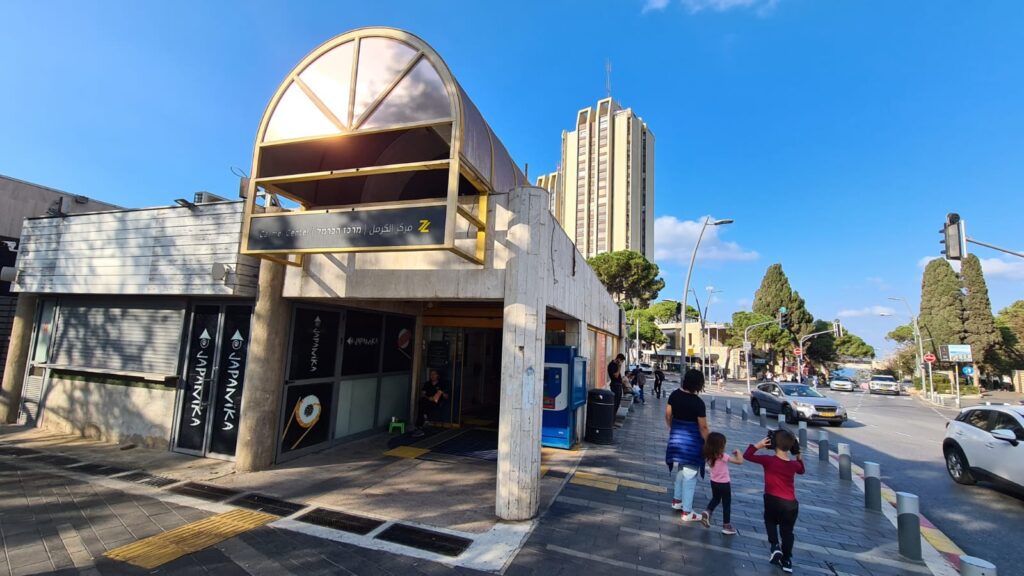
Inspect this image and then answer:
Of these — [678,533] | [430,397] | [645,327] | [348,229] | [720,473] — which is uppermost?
[645,327]

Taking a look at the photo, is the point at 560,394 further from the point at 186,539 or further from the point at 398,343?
the point at 186,539

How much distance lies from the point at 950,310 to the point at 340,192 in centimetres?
5449

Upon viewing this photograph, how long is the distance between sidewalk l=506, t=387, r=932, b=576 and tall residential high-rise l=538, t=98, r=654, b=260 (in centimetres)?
8137

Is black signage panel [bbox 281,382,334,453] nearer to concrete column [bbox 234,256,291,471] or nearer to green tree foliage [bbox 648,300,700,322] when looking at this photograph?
concrete column [bbox 234,256,291,471]

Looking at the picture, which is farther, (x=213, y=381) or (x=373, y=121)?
(x=213, y=381)

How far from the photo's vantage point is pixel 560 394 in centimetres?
845

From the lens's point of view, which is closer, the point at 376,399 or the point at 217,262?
the point at 217,262

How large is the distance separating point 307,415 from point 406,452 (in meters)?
1.86

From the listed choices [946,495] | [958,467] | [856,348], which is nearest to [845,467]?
[946,495]

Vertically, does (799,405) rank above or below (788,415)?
above

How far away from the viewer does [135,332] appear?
26.2 ft

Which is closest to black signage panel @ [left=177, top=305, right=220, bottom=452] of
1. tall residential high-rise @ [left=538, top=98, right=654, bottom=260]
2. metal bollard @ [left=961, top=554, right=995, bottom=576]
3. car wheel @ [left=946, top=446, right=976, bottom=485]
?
metal bollard @ [left=961, top=554, right=995, bottom=576]

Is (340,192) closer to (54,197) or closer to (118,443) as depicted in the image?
(118,443)

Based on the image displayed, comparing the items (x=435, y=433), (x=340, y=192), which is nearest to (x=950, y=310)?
(x=435, y=433)
